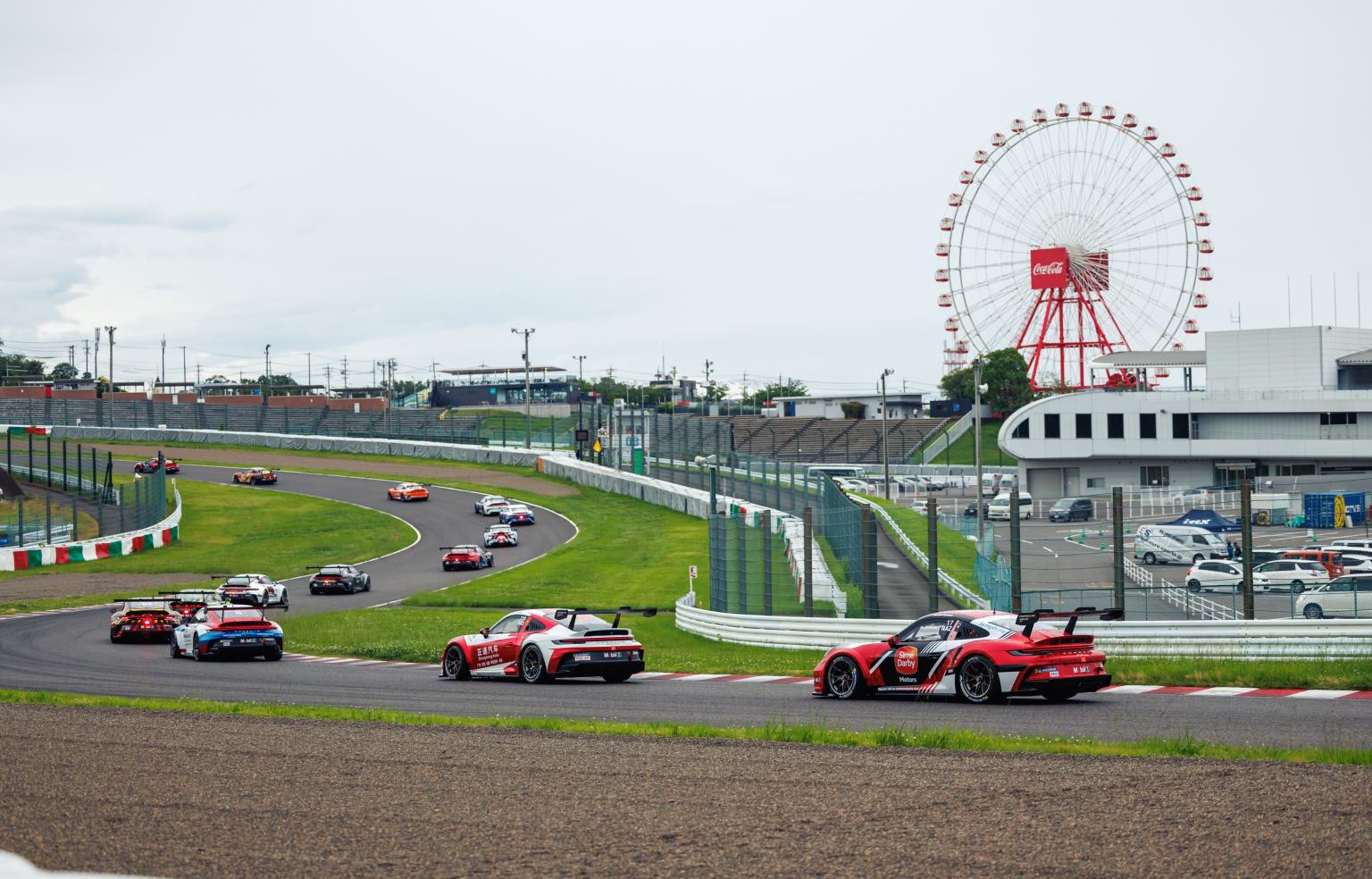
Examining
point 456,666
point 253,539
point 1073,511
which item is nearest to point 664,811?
point 456,666

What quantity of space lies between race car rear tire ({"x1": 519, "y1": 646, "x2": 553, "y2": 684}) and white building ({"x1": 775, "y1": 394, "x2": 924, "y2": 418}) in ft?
444

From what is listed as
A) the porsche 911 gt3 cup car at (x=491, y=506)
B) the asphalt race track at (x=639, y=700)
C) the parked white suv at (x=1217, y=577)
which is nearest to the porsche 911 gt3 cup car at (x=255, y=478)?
the porsche 911 gt3 cup car at (x=491, y=506)

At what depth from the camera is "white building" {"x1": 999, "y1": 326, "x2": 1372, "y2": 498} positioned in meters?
74.2

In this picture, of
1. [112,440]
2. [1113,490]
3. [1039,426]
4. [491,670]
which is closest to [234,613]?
[491,670]

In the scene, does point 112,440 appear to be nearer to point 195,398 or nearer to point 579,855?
point 195,398

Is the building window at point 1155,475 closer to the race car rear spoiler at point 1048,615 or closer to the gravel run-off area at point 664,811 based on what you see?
the race car rear spoiler at point 1048,615

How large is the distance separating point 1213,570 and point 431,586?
28547 mm

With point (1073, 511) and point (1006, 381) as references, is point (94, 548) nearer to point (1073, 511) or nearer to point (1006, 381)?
point (1073, 511)

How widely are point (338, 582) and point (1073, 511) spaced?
26.6 meters

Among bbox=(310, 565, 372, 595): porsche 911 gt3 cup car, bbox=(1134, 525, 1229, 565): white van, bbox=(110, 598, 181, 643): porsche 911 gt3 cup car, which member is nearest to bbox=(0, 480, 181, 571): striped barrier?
bbox=(310, 565, 372, 595): porsche 911 gt3 cup car

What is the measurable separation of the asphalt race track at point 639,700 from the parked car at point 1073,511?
19.6 feet

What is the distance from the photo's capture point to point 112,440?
325 ft

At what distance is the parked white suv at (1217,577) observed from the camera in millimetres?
21156

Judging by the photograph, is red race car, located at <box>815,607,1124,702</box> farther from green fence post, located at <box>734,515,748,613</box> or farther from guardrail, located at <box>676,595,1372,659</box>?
green fence post, located at <box>734,515,748,613</box>
